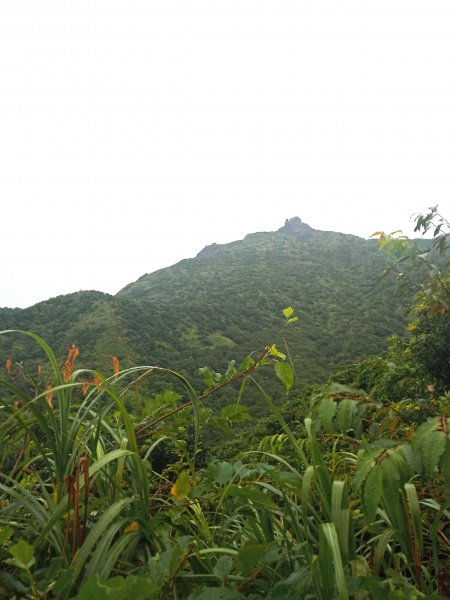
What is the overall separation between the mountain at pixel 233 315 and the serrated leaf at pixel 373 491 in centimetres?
1902

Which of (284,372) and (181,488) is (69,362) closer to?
(181,488)

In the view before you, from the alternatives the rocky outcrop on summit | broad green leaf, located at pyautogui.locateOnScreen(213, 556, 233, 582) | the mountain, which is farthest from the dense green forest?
the rocky outcrop on summit

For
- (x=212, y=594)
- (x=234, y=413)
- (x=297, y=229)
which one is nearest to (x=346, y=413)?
(x=234, y=413)

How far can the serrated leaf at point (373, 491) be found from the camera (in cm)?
74

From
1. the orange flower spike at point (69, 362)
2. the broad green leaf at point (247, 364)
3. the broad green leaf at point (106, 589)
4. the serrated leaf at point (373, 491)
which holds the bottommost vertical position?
the serrated leaf at point (373, 491)

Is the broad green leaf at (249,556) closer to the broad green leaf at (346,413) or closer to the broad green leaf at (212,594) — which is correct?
the broad green leaf at (212,594)

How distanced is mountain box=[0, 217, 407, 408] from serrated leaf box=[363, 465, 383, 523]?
1902 centimetres

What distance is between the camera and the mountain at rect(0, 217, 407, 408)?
33.2 m

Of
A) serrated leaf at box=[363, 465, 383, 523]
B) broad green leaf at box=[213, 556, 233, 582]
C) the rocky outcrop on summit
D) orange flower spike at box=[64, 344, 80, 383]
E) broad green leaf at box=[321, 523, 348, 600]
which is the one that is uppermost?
the rocky outcrop on summit

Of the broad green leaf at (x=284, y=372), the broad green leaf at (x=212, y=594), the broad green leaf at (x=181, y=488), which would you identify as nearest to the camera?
the broad green leaf at (x=212, y=594)

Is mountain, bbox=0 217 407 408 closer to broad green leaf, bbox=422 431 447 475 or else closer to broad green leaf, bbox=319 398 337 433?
broad green leaf, bbox=319 398 337 433

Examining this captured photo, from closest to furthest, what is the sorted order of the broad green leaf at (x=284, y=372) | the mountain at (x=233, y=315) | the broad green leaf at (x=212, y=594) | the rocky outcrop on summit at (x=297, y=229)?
1. the broad green leaf at (x=212, y=594)
2. the broad green leaf at (x=284, y=372)
3. the mountain at (x=233, y=315)
4. the rocky outcrop on summit at (x=297, y=229)

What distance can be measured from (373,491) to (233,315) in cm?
4693

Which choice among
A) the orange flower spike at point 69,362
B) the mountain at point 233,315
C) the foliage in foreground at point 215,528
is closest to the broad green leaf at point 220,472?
the foliage in foreground at point 215,528
